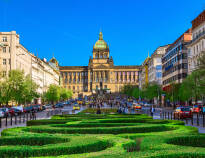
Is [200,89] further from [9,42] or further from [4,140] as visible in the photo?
[9,42]

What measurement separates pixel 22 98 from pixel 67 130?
60069 millimetres

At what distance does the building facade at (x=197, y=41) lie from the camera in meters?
71.7

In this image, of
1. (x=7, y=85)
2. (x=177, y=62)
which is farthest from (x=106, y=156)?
(x=177, y=62)

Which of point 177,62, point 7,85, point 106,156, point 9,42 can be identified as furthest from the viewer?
point 177,62

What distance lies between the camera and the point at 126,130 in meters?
16.3

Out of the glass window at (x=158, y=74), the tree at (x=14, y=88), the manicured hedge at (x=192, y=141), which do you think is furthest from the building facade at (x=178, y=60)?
the manicured hedge at (x=192, y=141)

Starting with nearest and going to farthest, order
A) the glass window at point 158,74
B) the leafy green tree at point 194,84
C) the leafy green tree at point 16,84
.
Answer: the leafy green tree at point 194,84 → the leafy green tree at point 16,84 → the glass window at point 158,74

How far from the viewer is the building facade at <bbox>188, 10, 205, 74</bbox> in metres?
71.7

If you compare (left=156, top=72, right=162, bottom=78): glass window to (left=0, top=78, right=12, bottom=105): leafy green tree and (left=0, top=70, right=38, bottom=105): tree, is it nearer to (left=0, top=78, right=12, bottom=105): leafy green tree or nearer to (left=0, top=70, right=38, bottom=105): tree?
(left=0, top=70, right=38, bottom=105): tree

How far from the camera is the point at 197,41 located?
2945 inches

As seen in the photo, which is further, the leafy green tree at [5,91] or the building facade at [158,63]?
the building facade at [158,63]

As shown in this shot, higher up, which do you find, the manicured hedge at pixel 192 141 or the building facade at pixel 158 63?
the building facade at pixel 158 63

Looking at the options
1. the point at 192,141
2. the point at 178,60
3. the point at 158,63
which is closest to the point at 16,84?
the point at 178,60

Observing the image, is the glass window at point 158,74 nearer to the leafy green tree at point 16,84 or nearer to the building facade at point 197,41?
the building facade at point 197,41
